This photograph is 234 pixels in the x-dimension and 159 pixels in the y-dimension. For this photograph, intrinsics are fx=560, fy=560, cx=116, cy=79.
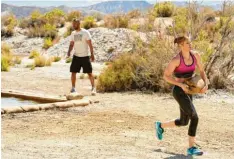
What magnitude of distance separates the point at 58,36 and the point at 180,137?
2947 cm

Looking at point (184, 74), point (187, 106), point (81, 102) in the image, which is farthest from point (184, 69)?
point (81, 102)

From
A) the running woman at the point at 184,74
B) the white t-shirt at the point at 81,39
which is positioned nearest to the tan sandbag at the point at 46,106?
the white t-shirt at the point at 81,39

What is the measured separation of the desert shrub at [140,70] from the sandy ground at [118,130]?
0.56m

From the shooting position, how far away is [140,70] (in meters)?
14.8

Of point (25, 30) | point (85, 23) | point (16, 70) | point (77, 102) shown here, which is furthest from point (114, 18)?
point (77, 102)

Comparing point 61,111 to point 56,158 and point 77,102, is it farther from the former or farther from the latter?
point 56,158

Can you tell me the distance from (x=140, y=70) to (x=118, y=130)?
5.49 meters

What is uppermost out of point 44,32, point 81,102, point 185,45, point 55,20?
point 185,45

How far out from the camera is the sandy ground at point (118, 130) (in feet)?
25.6

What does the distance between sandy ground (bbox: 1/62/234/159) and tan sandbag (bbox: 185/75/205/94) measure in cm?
92

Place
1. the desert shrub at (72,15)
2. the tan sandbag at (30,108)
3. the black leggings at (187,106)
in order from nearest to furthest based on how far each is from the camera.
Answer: the black leggings at (187,106) → the tan sandbag at (30,108) → the desert shrub at (72,15)

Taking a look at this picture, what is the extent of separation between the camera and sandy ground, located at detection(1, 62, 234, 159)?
7.79 m

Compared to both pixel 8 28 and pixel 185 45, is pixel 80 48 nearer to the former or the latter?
pixel 185 45

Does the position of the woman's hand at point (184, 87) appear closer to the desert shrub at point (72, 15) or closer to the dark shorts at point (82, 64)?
the dark shorts at point (82, 64)
